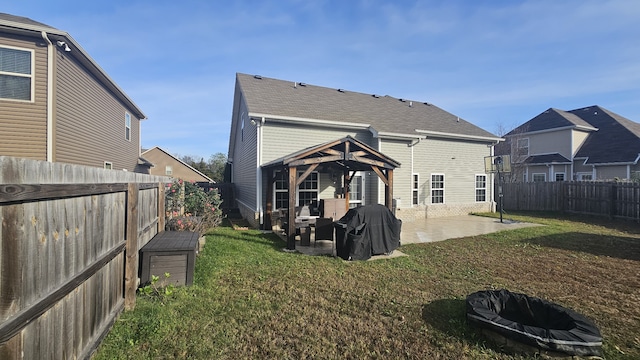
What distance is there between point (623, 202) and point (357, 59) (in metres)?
14.4

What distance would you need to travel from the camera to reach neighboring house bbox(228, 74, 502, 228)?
11.1m

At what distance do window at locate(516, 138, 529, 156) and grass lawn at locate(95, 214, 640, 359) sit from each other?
69.1ft

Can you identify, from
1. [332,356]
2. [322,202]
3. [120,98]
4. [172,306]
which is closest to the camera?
[332,356]

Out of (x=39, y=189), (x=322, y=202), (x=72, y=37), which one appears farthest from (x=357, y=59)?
(x=39, y=189)

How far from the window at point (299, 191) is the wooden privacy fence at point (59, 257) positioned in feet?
25.9

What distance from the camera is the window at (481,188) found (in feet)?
53.6

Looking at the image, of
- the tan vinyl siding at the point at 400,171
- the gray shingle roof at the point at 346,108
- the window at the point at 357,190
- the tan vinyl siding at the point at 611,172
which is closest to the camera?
the gray shingle roof at the point at 346,108

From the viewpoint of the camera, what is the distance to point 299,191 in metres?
12.1

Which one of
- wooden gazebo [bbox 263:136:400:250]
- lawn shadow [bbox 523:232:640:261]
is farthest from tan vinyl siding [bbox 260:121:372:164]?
lawn shadow [bbox 523:232:640:261]

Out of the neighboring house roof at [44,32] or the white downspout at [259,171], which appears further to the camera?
the white downspout at [259,171]

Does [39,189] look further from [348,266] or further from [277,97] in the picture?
[277,97]

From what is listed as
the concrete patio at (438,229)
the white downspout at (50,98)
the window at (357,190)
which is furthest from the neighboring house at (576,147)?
the white downspout at (50,98)

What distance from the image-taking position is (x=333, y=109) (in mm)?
14203

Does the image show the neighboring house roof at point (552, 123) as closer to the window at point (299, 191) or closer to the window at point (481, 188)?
the window at point (481, 188)
